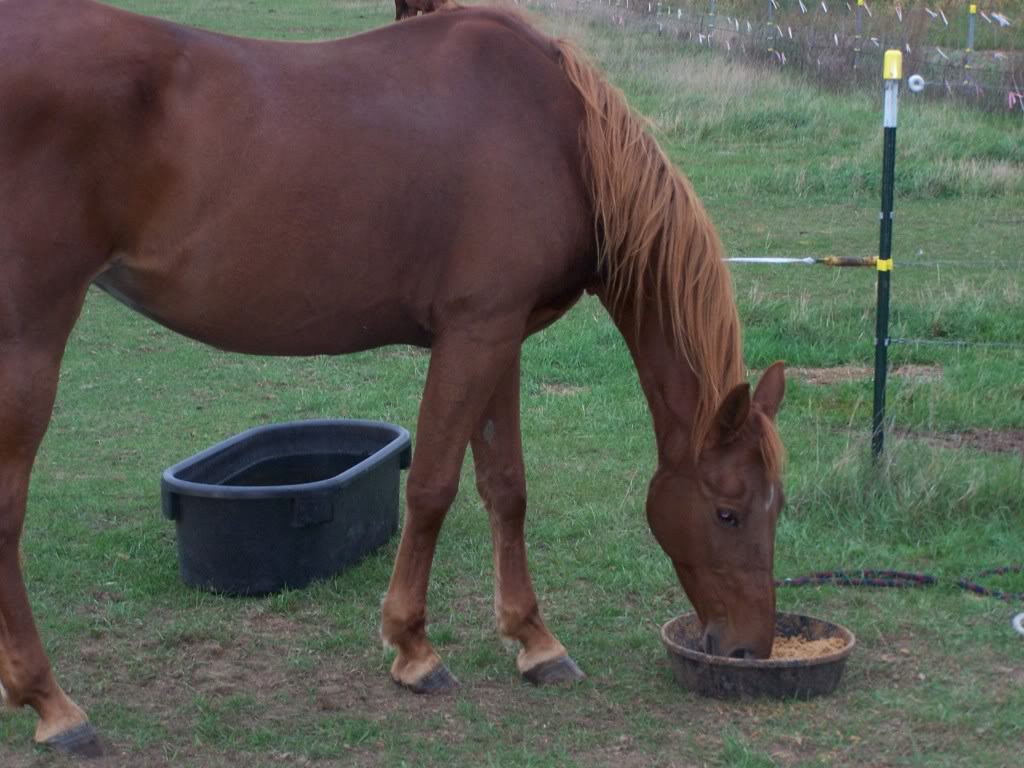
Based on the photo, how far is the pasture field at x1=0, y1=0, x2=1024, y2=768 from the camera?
329 cm

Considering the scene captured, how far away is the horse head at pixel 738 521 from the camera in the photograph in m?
3.37

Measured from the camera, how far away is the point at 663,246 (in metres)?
3.45

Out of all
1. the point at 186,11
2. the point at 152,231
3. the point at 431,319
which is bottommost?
the point at 431,319

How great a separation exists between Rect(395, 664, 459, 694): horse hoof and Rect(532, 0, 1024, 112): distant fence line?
10.7m

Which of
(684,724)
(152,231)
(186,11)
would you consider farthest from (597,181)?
(186,11)

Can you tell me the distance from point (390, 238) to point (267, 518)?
1.30 metres

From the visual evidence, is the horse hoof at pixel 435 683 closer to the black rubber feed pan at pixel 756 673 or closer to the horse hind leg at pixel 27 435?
the black rubber feed pan at pixel 756 673

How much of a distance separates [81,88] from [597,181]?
54.2 inches

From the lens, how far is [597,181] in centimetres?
345

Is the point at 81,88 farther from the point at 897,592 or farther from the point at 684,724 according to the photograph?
the point at 897,592

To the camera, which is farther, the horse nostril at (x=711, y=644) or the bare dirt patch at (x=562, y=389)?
the bare dirt patch at (x=562, y=389)

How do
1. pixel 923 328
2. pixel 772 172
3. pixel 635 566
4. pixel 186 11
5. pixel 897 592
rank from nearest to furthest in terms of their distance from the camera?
1. pixel 897 592
2. pixel 635 566
3. pixel 923 328
4. pixel 772 172
5. pixel 186 11

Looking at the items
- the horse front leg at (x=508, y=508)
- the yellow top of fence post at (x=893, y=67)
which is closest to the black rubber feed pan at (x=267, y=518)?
the horse front leg at (x=508, y=508)

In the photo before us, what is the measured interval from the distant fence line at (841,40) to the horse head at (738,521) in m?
10.3
